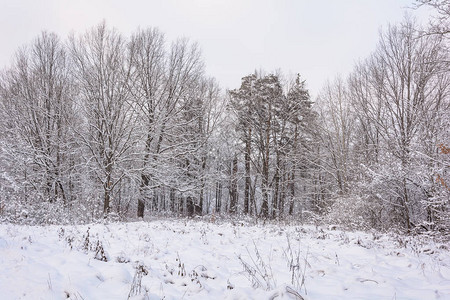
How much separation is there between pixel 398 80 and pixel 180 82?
12.6 metres

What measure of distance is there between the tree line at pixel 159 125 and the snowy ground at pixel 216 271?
13.3ft

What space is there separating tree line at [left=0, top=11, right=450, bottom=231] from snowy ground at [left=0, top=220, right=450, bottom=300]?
13.3 feet

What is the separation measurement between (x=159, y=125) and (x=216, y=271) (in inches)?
432

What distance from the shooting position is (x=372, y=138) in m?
16.2

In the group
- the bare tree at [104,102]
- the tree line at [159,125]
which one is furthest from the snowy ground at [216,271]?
the bare tree at [104,102]

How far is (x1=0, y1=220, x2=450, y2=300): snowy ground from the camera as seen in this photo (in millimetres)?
3092

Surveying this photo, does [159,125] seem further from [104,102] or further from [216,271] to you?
[216,271]

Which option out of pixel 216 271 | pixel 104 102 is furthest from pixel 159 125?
pixel 216 271

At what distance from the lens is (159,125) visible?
46.9 ft

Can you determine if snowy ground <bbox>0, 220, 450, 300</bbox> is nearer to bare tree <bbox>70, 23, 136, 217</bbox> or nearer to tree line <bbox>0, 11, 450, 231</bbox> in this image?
tree line <bbox>0, 11, 450, 231</bbox>

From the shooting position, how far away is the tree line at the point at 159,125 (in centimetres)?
1114

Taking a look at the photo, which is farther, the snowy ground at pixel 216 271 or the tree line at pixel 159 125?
the tree line at pixel 159 125

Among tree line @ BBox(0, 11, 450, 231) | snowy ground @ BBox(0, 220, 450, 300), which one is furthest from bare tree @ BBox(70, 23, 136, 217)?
snowy ground @ BBox(0, 220, 450, 300)

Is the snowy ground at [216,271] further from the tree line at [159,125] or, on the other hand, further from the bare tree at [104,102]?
the bare tree at [104,102]
